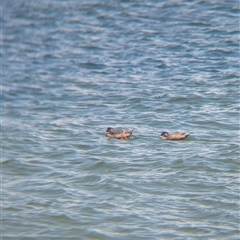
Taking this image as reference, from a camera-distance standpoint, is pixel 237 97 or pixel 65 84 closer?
pixel 237 97

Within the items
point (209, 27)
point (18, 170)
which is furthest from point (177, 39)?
point (18, 170)

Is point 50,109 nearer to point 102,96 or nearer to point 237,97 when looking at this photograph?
point 102,96

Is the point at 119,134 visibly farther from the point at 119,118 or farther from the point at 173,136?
the point at 119,118

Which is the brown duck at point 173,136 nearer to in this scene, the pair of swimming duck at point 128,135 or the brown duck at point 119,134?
the pair of swimming duck at point 128,135

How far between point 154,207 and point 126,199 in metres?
0.38

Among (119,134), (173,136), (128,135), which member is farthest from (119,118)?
(173,136)

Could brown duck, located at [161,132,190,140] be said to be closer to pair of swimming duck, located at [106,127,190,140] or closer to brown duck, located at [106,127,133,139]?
pair of swimming duck, located at [106,127,190,140]

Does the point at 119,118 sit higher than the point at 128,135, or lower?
higher

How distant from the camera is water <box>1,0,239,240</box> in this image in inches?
289

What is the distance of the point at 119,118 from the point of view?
10.5 m

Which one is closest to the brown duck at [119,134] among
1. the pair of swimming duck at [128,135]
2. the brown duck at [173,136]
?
the pair of swimming duck at [128,135]

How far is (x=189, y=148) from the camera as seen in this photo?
29.8 ft

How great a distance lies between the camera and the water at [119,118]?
289 inches

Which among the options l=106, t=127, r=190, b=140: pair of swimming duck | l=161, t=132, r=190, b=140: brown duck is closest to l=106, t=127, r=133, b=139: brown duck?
l=106, t=127, r=190, b=140: pair of swimming duck
